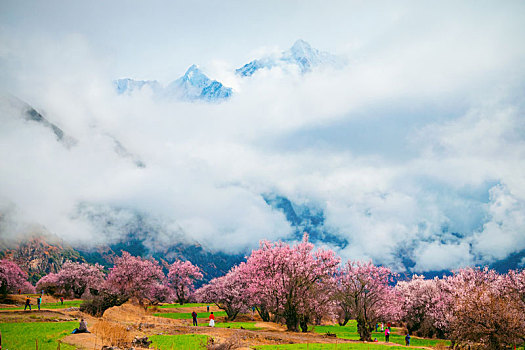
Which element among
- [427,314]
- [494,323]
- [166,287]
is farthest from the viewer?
[166,287]

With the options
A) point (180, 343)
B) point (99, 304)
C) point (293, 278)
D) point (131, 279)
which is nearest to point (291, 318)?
point (293, 278)

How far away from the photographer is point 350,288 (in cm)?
5253

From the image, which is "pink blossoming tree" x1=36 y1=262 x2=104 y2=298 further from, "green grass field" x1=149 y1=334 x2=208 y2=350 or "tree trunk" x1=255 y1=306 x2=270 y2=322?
"green grass field" x1=149 y1=334 x2=208 y2=350

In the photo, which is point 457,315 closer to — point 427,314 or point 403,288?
point 427,314

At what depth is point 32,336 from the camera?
2923cm

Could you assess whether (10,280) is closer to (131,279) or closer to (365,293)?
(131,279)

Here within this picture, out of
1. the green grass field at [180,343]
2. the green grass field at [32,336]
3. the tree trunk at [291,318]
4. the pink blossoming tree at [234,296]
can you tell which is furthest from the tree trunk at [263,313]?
the green grass field at [32,336]

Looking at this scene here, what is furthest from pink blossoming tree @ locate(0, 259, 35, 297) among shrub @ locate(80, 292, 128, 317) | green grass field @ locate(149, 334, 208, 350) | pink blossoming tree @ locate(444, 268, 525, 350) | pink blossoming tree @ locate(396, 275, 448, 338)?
pink blossoming tree @ locate(444, 268, 525, 350)

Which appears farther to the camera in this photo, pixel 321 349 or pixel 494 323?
pixel 321 349

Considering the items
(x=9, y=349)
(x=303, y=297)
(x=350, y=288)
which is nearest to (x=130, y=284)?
(x=303, y=297)

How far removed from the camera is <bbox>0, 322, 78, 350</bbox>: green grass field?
974 inches

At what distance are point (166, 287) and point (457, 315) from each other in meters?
90.8

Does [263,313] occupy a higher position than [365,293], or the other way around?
[365,293]

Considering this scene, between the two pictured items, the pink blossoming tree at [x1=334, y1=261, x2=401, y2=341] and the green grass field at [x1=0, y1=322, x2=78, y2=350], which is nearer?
the green grass field at [x1=0, y1=322, x2=78, y2=350]
